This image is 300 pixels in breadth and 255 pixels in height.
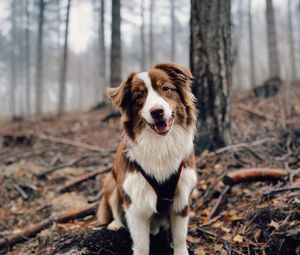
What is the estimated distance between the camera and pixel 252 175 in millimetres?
4355

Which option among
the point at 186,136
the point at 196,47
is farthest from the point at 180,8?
the point at 186,136

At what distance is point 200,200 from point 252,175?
86 cm

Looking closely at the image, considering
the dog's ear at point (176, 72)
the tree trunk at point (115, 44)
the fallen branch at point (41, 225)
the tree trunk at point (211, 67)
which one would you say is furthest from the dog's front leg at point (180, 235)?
A: the tree trunk at point (115, 44)

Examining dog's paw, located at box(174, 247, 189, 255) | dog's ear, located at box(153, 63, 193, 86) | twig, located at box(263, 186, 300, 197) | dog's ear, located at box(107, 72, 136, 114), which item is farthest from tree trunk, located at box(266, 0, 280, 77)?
dog's paw, located at box(174, 247, 189, 255)

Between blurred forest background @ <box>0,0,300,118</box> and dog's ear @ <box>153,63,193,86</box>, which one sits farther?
blurred forest background @ <box>0,0,300,118</box>

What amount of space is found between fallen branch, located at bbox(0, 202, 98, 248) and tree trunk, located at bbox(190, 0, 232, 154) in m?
2.39

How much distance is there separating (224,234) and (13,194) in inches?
A: 169

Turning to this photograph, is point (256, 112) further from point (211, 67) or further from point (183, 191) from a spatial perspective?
point (183, 191)

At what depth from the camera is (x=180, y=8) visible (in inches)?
1080

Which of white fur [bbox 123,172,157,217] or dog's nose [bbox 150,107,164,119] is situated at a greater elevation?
dog's nose [bbox 150,107,164,119]

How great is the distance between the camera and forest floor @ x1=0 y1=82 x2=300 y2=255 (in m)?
3.42

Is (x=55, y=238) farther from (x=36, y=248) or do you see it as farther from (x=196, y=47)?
(x=196, y=47)

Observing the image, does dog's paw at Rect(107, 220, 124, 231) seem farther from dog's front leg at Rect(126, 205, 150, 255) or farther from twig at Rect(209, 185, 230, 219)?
twig at Rect(209, 185, 230, 219)

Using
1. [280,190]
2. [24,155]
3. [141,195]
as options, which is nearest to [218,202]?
[280,190]
